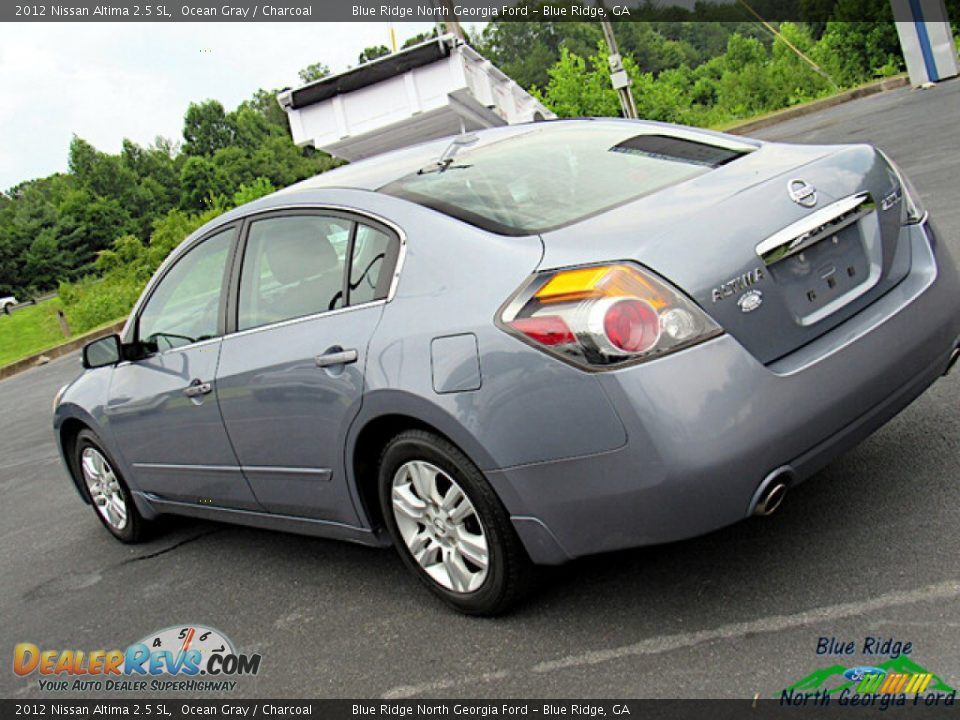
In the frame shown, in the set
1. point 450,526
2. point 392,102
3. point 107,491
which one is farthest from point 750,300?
point 392,102

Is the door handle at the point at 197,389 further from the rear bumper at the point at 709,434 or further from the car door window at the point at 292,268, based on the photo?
the rear bumper at the point at 709,434

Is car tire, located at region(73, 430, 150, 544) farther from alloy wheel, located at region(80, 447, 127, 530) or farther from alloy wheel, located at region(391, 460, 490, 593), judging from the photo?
alloy wheel, located at region(391, 460, 490, 593)

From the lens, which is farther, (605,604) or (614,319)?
(605,604)

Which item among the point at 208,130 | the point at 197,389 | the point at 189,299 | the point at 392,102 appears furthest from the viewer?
the point at 208,130

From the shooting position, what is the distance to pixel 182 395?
14.1 ft

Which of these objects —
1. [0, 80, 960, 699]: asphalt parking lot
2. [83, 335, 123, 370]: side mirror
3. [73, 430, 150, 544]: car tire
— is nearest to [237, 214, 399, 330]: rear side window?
[83, 335, 123, 370]: side mirror

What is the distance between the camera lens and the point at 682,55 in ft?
363

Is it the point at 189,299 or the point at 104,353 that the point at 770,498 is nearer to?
the point at 189,299

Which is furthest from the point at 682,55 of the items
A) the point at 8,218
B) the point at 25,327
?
the point at 25,327

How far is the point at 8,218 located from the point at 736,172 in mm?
101419

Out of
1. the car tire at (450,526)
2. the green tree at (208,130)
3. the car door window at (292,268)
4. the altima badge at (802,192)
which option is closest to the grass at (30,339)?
the car door window at (292,268)

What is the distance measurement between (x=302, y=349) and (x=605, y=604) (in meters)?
1.35

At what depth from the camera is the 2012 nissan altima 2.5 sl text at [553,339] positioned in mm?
2770

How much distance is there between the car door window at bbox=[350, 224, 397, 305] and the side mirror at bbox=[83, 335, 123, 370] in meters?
1.72
